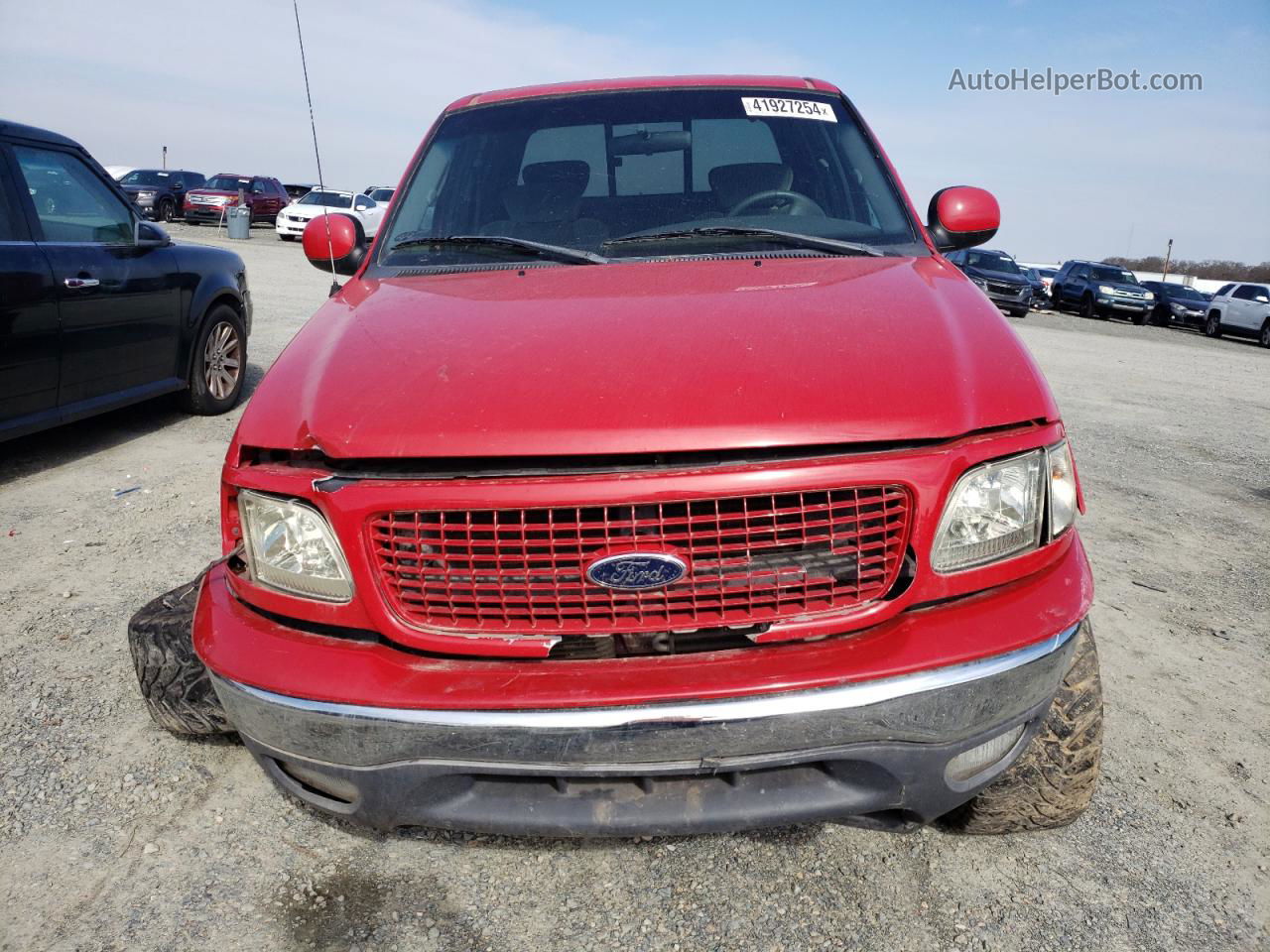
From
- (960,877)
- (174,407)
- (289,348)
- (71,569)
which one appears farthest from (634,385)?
(174,407)

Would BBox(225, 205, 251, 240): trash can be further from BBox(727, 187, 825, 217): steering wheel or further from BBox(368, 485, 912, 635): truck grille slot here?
BBox(368, 485, 912, 635): truck grille slot

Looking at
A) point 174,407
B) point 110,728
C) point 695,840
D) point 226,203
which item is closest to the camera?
point 695,840

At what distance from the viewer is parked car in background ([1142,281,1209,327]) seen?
26.1 metres

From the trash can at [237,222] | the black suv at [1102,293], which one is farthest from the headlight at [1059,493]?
the trash can at [237,222]

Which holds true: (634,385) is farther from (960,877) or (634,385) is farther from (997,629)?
(960,877)

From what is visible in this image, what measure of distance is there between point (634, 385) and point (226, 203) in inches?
1309

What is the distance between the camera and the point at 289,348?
2342 mm

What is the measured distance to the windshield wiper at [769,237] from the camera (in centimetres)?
274

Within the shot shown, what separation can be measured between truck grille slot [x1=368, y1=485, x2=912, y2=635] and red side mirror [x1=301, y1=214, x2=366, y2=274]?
1.88 m

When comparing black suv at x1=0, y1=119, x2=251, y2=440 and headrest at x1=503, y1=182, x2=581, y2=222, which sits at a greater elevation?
headrest at x1=503, y1=182, x2=581, y2=222

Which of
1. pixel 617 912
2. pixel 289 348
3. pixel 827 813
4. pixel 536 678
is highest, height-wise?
pixel 289 348

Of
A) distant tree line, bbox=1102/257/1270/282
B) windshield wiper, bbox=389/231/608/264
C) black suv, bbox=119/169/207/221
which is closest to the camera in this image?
windshield wiper, bbox=389/231/608/264

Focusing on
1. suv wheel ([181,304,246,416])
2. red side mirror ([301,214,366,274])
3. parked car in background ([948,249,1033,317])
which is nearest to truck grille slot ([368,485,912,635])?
red side mirror ([301,214,366,274])

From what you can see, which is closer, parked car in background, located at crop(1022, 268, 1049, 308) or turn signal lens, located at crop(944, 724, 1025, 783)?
turn signal lens, located at crop(944, 724, 1025, 783)
